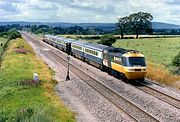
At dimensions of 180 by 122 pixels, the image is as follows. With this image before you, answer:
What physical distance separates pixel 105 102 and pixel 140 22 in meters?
144

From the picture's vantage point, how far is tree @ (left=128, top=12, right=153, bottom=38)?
16400cm

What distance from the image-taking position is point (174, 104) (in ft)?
77.7

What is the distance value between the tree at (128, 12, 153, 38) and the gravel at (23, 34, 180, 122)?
432 ft

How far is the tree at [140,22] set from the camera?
164000 millimetres

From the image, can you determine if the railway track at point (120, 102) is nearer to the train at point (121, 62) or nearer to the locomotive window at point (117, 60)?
the train at point (121, 62)

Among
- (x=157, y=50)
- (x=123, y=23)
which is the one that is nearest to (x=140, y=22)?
(x=123, y=23)

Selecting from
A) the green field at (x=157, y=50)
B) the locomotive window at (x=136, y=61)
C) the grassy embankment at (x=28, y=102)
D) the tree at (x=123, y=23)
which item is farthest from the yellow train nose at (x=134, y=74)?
the tree at (x=123, y=23)

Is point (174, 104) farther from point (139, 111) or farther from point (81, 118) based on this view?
point (81, 118)

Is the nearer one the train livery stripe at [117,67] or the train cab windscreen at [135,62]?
the train cab windscreen at [135,62]

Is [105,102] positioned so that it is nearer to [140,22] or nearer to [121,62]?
[121,62]

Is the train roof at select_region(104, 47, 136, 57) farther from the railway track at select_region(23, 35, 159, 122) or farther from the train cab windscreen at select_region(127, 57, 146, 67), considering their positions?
the railway track at select_region(23, 35, 159, 122)

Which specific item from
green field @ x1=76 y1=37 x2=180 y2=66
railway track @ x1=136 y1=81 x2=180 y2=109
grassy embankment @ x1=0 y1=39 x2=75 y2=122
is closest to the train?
railway track @ x1=136 y1=81 x2=180 y2=109

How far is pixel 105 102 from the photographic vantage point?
24078 mm

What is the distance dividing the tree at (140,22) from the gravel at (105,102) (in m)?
132
